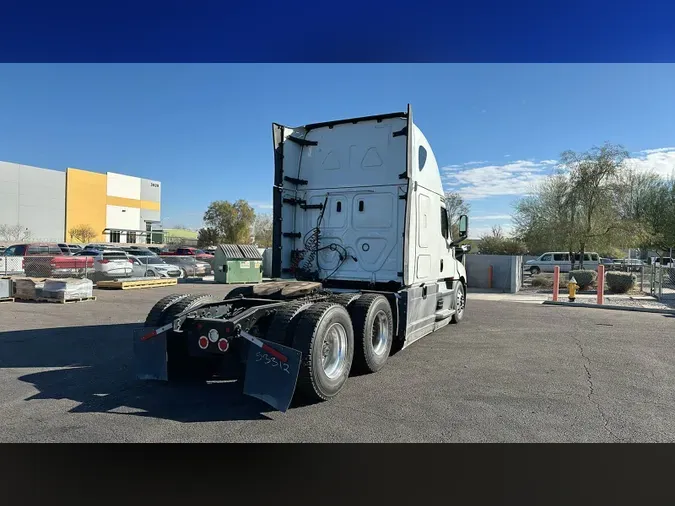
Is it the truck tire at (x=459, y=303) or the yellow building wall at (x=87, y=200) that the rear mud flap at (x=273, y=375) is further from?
the yellow building wall at (x=87, y=200)

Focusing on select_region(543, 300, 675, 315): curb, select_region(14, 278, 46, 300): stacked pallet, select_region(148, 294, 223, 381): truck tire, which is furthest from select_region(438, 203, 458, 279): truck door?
select_region(14, 278, 46, 300): stacked pallet

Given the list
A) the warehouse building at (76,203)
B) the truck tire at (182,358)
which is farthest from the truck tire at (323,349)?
the warehouse building at (76,203)

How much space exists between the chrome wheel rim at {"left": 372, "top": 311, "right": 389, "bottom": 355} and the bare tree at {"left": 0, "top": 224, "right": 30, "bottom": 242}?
62.1m

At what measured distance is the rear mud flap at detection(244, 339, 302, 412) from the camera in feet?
16.2

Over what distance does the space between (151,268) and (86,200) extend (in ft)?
167

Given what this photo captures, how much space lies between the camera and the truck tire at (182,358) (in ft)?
19.8

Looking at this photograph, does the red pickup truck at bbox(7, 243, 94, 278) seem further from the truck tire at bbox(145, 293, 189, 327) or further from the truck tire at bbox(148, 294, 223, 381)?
the truck tire at bbox(148, 294, 223, 381)

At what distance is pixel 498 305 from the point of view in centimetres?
1561

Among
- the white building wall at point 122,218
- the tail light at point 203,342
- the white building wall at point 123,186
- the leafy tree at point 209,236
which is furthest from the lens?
the white building wall at point 123,186

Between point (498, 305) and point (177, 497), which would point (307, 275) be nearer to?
point (177, 497)

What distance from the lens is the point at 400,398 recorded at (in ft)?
18.5

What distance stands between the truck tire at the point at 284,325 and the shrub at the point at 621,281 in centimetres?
1834
